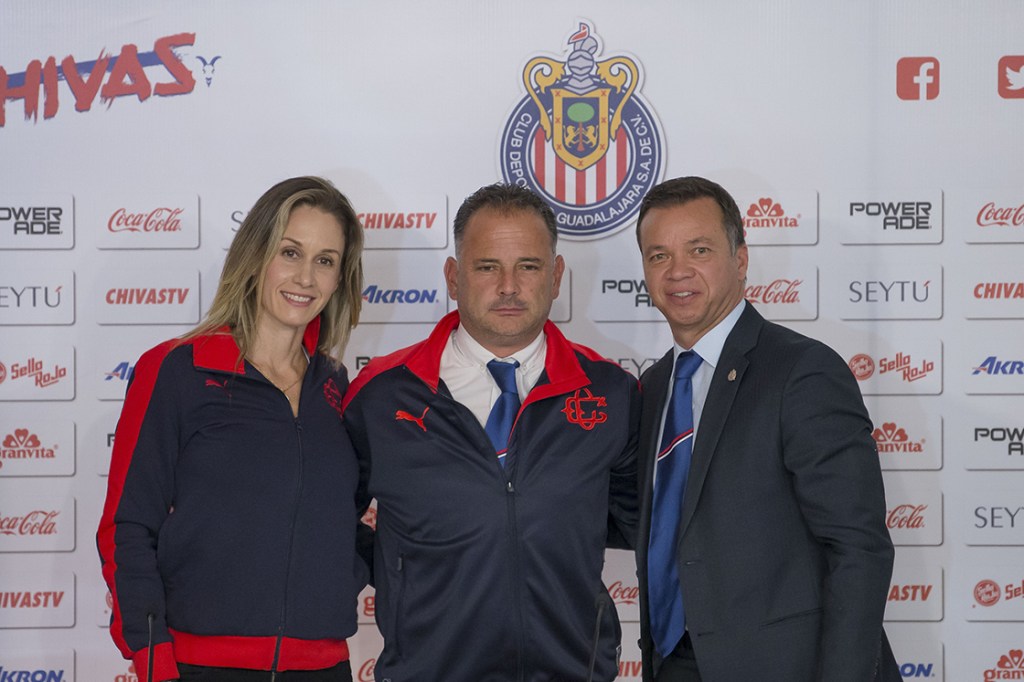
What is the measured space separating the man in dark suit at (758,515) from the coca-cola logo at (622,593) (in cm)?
97

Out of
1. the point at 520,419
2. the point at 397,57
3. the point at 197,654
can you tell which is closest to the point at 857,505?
the point at 520,419

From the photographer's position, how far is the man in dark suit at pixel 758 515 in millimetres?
1689

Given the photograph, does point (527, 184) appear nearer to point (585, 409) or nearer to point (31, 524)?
point (585, 409)

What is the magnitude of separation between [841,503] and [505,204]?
0.93 meters

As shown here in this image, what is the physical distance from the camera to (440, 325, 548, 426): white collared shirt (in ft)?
6.66

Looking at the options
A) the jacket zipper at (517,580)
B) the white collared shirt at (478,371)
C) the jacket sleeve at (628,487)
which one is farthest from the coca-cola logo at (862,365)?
the jacket zipper at (517,580)

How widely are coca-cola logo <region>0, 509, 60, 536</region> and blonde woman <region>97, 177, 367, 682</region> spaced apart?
4.02 feet

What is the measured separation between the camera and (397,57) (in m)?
2.88

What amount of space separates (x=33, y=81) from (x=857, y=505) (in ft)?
8.63

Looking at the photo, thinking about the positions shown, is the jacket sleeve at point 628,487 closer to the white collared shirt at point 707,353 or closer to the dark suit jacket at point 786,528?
the white collared shirt at point 707,353

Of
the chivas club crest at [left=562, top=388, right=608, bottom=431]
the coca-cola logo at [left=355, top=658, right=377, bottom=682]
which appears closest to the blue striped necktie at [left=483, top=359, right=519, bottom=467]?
the chivas club crest at [left=562, top=388, right=608, bottom=431]

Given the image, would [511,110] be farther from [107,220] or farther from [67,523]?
[67,523]

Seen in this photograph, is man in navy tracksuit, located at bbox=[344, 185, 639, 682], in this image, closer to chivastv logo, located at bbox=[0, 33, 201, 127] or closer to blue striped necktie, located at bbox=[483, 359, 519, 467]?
blue striped necktie, located at bbox=[483, 359, 519, 467]

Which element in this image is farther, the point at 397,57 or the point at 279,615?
the point at 397,57
